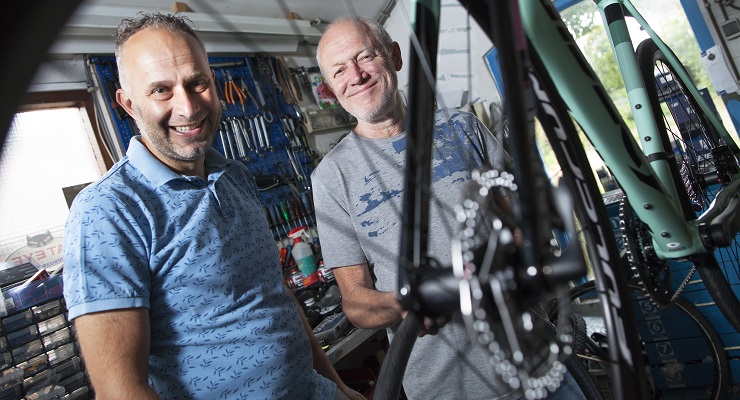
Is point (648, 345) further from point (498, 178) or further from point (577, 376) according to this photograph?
point (498, 178)

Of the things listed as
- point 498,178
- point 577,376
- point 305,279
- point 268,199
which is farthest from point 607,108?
point 268,199

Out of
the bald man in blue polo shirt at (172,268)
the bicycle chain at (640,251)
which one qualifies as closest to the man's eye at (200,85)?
the bald man in blue polo shirt at (172,268)

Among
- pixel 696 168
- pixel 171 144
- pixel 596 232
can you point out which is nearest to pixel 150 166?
pixel 171 144

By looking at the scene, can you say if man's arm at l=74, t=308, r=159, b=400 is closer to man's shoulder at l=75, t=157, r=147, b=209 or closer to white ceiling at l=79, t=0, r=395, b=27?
man's shoulder at l=75, t=157, r=147, b=209

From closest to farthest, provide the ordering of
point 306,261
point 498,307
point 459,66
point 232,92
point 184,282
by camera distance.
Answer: point 498,307, point 184,282, point 459,66, point 306,261, point 232,92

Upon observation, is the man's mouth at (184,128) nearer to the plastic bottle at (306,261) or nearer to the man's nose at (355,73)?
the man's nose at (355,73)

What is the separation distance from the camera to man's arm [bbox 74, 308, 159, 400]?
0.56 meters

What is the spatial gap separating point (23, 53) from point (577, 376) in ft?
3.39

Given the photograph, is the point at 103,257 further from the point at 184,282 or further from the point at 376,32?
the point at 376,32

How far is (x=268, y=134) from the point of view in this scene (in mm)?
2047

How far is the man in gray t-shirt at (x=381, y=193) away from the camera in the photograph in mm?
683

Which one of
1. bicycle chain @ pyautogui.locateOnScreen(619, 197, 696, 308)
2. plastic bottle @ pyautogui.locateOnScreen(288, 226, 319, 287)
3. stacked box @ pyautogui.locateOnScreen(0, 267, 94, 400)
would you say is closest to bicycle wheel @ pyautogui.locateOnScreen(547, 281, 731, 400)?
bicycle chain @ pyautogui.locateOnScreen(619, 197, 696, 308)

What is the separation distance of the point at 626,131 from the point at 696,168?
82cm

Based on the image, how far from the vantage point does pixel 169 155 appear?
2.47ft
